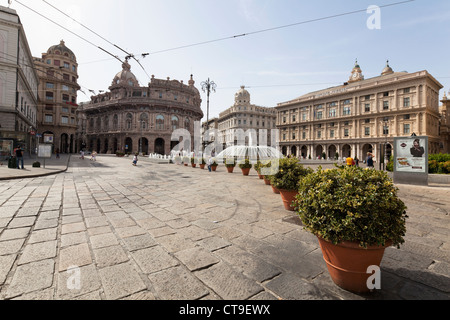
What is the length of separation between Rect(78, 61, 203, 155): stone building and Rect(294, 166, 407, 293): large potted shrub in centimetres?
4846

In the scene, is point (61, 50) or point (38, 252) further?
point (61, 50)

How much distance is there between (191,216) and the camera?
15.9ft

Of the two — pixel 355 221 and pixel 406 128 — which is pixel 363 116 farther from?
pixel 355 221

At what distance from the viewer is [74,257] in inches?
114

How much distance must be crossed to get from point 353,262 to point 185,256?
6.95 ft

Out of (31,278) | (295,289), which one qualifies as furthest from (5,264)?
(295,289)

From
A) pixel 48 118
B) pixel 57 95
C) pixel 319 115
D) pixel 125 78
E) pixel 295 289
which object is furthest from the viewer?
pixel 125 78

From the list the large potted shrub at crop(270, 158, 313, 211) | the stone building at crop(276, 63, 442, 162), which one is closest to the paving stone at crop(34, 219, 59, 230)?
the large potted shrub at crop(270, 158, 313, 211)

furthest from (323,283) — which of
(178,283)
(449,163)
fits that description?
(449,163)

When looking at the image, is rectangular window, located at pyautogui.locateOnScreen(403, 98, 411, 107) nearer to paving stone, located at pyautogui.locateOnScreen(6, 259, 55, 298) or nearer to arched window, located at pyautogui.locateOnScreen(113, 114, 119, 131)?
paving stone, located at pyautogui.locateOnScreen(6, 259, 55, 298)

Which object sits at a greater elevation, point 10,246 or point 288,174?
point 288,174

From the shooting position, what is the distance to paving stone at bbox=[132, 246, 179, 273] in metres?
2.66

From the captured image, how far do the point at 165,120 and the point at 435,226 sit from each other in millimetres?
50440

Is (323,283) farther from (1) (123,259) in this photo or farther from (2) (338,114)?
(2) (338,114)
